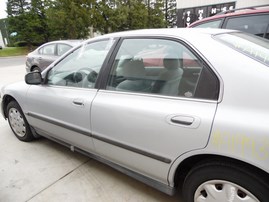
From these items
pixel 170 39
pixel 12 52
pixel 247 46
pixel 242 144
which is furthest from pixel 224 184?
pixel 12 52

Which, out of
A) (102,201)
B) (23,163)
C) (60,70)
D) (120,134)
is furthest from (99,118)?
(23,163)

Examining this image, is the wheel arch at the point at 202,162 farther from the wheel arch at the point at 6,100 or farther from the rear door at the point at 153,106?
the wheel arch at the point at 6,100

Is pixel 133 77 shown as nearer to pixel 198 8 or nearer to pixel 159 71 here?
pixel 159 71

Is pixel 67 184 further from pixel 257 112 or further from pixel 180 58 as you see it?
pixel 257 112

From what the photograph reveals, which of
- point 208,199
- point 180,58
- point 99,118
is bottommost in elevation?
point 208,199

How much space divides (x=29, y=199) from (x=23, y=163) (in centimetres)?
74

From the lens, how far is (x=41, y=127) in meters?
2.90

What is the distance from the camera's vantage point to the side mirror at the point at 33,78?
2723mm

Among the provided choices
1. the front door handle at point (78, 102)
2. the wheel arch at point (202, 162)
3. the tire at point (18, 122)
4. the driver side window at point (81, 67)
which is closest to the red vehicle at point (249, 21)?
the driver side window at point (81, 67)

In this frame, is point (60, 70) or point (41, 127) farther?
point (41, 127)

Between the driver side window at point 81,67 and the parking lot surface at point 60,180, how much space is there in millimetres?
965

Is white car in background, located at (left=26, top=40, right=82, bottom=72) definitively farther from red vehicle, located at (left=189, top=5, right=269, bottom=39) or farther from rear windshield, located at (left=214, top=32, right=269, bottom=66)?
rear windshield, located at (left=214, top=32, right=269, bottom=66)

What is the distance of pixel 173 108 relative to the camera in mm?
1637

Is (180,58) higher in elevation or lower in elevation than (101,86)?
higher
